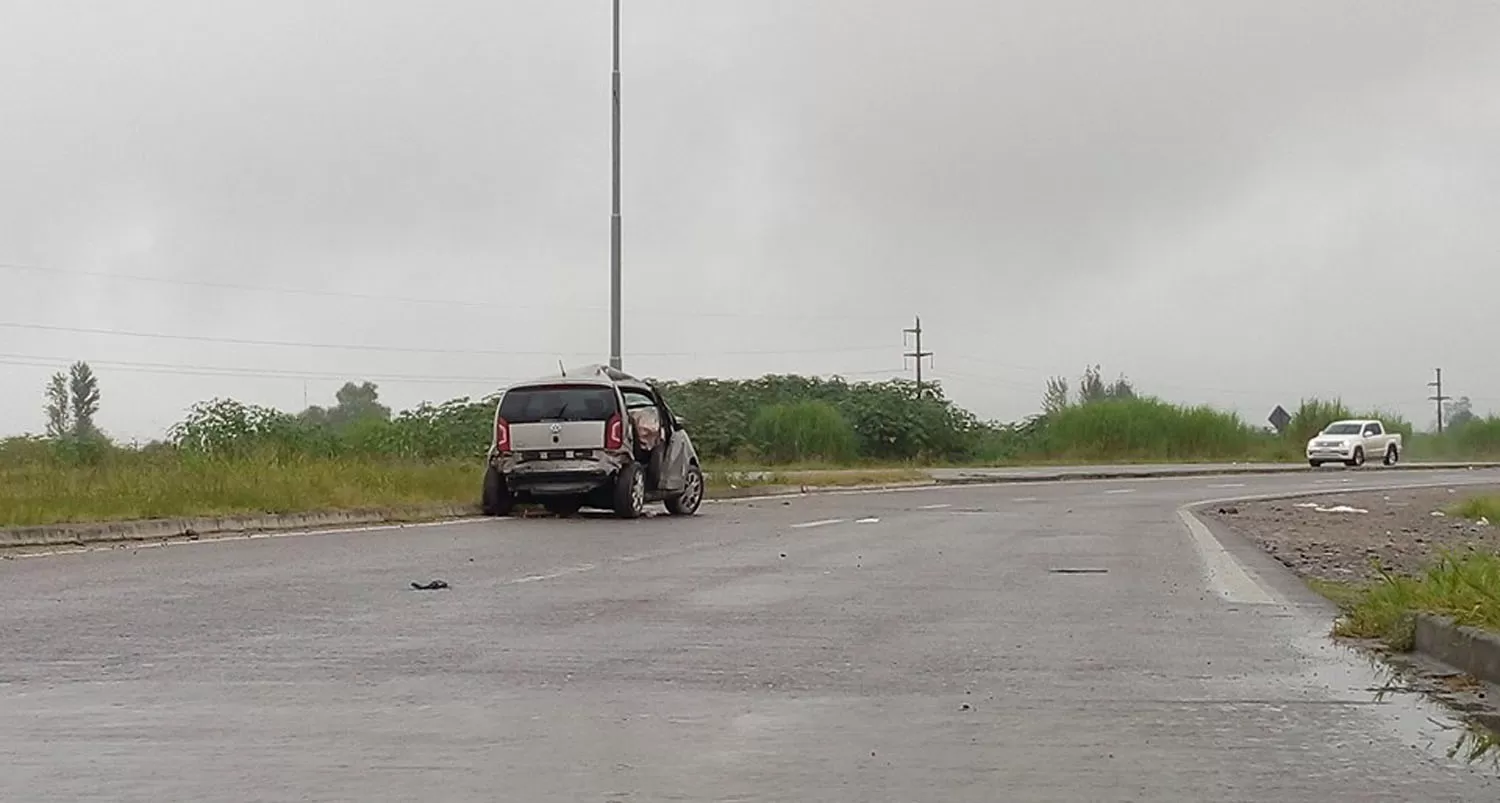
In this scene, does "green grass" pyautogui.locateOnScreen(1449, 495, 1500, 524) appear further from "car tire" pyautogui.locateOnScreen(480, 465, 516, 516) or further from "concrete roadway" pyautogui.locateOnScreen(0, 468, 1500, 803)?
"car tire" pyautogui.locateOnScreen(480, 465, 516, 516)

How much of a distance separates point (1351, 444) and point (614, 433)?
4256 cm

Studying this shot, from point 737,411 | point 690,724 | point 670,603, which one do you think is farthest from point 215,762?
point 737,411

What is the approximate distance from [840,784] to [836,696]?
197cm

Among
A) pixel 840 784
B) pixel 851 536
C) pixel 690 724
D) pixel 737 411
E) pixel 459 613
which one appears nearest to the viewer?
pixel 840 784

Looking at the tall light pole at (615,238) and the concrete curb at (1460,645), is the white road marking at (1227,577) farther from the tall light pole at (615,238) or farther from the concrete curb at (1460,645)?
the tall light pole at (615,238)

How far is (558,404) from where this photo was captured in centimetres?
2417

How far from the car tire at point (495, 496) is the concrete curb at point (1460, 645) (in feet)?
53.0

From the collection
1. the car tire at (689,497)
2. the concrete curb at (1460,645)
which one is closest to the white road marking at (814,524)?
the car tire at (689,497)

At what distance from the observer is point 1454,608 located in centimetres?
989

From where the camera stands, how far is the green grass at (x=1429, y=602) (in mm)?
9695

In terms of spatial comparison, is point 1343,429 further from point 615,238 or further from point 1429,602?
point 1429,602

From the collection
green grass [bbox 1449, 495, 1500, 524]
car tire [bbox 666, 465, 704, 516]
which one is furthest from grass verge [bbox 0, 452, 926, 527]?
green grass [bbox 1449, 495, 1500, 524]

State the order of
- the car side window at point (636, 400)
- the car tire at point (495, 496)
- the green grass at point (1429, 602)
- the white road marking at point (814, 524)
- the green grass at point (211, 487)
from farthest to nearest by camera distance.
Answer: the car side window at point (636, 400), the car tire at point (495, 496), the white road marking at point (814, 524), the green grass at point (211, 487), the green grass at point (1429, 602)

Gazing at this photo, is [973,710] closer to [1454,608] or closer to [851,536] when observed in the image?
[1454,608]
